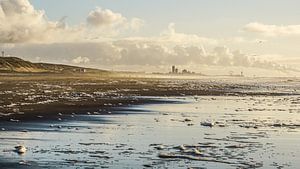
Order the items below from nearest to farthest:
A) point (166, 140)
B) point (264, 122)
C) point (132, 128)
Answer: point (166, 140) → point (132, 128) → point (264, 122)

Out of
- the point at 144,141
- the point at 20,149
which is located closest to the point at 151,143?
the point at 144,141

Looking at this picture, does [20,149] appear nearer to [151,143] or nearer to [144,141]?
[151,143]

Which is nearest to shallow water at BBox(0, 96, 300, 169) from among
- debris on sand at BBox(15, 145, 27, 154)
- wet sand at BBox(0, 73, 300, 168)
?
wet sand at BBox(0, 73, 300, 168)

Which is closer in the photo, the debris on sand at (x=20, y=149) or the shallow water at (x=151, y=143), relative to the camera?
the shallow water at (x=151, y=143)

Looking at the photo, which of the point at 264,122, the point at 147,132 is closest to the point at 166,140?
the point at 147,132

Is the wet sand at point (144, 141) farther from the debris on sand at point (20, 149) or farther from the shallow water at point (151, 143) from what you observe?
the debris on sand at point (20, 149)

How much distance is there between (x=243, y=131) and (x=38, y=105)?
20014 mm

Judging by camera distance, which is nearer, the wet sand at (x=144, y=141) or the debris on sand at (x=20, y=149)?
the wet sand at (x=144, y=141)

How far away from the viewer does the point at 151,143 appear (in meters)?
22.3

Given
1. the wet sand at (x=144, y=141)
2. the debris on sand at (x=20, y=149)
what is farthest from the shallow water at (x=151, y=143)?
the debris on sand at (x=20, y=149)

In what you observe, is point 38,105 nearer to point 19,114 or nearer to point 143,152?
point 19,114

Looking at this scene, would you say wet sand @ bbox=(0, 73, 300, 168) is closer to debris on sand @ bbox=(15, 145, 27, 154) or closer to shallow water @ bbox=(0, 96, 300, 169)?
shallow water @ bbox=(0, 96, 300, 169)

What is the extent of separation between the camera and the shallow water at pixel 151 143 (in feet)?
58.3

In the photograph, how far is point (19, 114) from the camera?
34.1 meters
